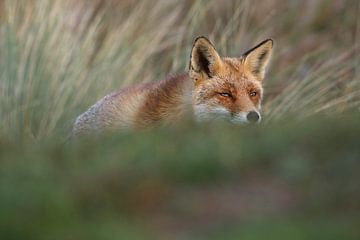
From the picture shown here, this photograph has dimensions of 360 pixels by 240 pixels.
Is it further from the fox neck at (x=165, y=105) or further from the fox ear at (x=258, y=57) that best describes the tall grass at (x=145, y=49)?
the fox neck at (x=165, y=105)

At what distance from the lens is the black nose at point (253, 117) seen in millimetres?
7055

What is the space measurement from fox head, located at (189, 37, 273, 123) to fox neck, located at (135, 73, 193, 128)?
0.08 meters

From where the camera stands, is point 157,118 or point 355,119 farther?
point 157,118

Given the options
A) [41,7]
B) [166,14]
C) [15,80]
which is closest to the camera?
[15,80]

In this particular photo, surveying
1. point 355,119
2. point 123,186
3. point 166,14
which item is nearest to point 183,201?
point 123,186

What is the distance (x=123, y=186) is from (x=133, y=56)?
5424 millimetres

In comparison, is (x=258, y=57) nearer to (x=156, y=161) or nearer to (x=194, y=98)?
(x=194, y=98)

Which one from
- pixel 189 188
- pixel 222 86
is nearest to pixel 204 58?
pixel 222 86

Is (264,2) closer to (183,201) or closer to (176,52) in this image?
(176,52)

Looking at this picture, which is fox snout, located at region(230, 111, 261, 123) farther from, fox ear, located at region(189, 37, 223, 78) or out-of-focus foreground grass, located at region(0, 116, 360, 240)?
out-of-focus foreground grass, located at region(0, 116, 360, 240)

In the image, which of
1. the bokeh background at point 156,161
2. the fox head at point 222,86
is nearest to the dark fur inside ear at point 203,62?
the fox head at point 222,86

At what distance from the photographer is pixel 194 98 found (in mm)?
7309

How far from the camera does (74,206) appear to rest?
4.24 metres

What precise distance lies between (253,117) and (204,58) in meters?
0.72
